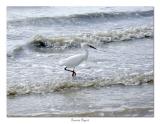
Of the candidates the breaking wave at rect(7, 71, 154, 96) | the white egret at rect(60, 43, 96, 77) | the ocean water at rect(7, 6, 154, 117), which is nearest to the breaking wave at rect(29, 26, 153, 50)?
the ocean water at rect(7, 6, 154, 117)

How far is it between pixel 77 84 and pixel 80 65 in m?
0.15

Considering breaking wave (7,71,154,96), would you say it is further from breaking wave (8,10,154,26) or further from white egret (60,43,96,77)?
breaking wave (8,10,154,26)

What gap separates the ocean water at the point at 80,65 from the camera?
521cm

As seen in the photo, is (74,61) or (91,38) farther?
(91,38)

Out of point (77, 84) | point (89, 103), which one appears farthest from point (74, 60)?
point (89, 103)

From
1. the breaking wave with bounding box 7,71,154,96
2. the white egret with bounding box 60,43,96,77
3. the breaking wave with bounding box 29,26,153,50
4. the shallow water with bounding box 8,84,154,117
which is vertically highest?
the breaking wave with bounding box 29,26,153,50

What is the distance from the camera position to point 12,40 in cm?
532

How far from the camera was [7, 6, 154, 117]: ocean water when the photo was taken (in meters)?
5.21

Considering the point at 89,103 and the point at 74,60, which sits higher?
the point at 74,60

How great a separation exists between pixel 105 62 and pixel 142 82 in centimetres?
33

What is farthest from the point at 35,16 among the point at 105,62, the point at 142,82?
the point at 142,82

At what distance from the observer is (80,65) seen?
5.38m

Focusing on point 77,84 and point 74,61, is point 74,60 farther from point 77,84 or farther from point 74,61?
point 77,84

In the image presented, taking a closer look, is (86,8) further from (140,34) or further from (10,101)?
(10,101)
